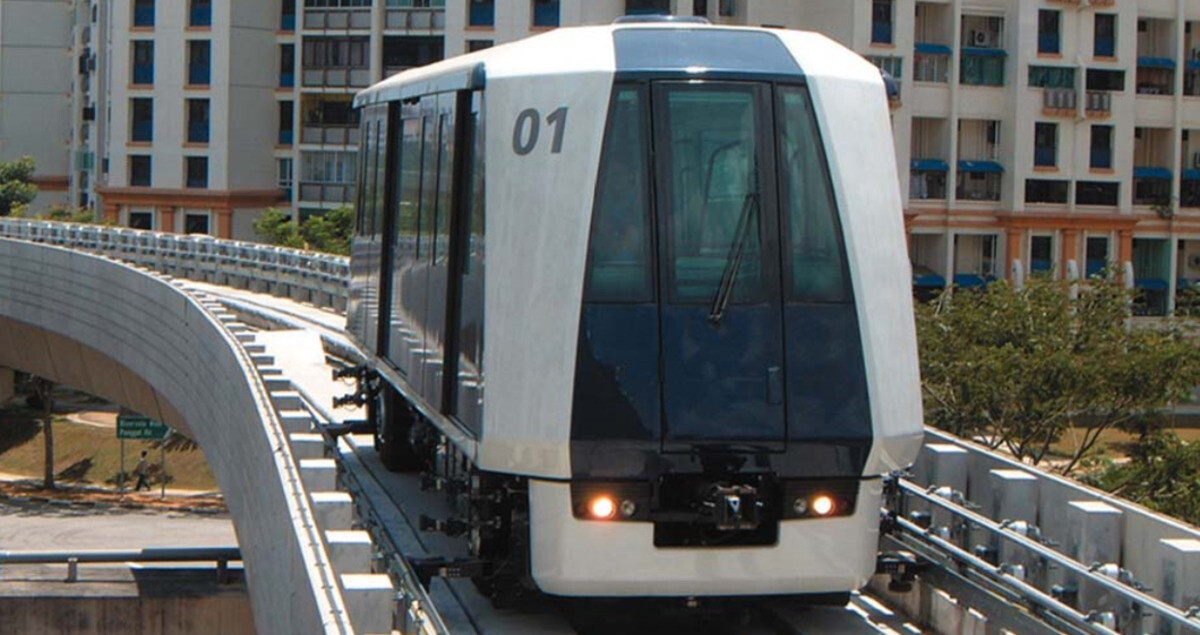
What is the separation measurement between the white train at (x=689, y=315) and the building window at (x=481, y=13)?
5158 cm

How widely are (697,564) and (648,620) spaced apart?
118cm

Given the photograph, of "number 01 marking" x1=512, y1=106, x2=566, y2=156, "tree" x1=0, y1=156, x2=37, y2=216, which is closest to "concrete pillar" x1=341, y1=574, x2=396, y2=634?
"number 01 marking" x1=512, y1=106, x2=566, y2=156

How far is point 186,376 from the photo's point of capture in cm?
2531

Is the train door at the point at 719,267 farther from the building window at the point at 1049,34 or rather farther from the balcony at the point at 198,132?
the balcony at the point at 198,132

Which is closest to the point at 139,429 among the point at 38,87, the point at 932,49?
the point at 932,49

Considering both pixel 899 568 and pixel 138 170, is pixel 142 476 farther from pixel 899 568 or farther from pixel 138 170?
pixel 899 568

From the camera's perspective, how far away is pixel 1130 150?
199 ft

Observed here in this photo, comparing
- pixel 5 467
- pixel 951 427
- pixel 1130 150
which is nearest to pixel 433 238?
pixel 951 427

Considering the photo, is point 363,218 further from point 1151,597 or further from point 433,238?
point 1151,597

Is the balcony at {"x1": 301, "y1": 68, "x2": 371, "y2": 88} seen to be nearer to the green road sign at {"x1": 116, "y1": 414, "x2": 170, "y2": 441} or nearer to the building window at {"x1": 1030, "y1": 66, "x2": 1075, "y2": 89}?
the building window at {"x1": 1030, "y1": 66, "x2": 1075, "y2": 89}

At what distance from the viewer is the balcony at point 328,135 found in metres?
64.9

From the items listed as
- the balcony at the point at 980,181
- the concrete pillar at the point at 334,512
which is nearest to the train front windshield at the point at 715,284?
the concrete pillar at the point at 334,512

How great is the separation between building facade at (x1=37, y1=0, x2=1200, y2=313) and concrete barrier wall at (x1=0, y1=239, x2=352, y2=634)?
26244 millimetres

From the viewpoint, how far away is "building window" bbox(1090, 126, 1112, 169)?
60656 mm
